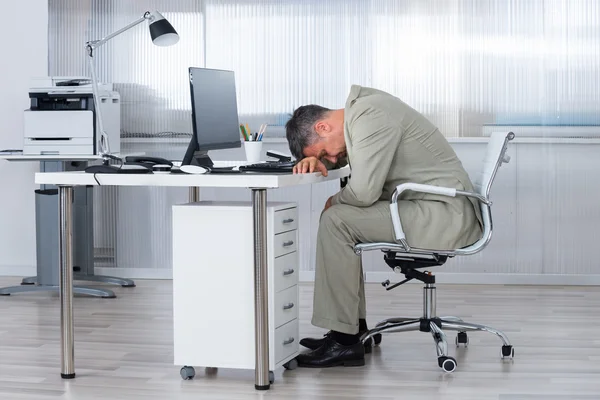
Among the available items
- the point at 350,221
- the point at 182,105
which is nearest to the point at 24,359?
the point at 350,221

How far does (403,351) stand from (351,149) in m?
0.88

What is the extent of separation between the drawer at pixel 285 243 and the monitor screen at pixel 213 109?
0.50 metres

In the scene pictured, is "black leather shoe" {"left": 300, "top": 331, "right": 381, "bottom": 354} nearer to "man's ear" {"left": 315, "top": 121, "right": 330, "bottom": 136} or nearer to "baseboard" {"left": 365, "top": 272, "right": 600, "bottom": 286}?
"man's ear" {"left": 315, "top": 121, "right": 330, "bottom": 136}

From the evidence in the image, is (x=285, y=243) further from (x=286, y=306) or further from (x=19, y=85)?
(x=19, y=85)

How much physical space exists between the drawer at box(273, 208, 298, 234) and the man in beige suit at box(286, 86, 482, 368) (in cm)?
10

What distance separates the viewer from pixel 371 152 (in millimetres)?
3215

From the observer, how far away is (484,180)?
3361 mm

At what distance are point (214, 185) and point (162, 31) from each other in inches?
62.1

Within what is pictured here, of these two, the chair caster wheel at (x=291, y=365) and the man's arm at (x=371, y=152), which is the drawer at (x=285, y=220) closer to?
the man's arm at (x=371, y=152)

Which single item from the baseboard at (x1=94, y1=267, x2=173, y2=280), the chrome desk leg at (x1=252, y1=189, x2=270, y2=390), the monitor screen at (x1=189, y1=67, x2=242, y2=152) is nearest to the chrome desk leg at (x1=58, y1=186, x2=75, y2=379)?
the monitor screen at (x1=189, y1=67, x2=242, y2=152)

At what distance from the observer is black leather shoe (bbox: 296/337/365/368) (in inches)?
132

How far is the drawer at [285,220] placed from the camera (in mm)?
3139

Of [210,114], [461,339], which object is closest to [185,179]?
[210,114]

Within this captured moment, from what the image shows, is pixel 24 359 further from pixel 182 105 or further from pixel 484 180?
pixel 182 105
